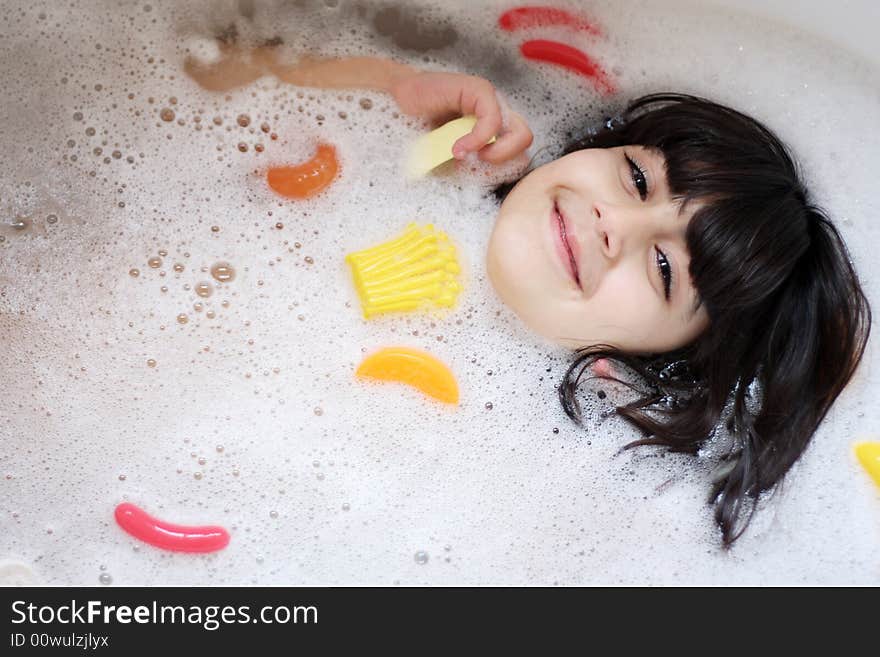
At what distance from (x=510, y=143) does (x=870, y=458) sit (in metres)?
0.62

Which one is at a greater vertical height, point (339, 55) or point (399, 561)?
point (339, 55)

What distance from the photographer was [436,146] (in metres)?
1.24

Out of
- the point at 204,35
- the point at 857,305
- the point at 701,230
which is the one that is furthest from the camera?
the point at 204,35

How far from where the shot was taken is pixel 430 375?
125cm

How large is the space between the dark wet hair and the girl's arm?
0.08 m

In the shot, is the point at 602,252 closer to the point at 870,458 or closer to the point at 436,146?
the point at 436,146

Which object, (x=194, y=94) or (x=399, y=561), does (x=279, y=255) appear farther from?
(x=399, y=561)

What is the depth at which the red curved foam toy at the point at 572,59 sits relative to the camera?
1327 millimetres

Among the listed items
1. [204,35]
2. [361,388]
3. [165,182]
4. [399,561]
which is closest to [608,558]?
[399,561]

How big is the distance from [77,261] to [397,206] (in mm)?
419

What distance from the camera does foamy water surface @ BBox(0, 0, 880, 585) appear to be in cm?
120

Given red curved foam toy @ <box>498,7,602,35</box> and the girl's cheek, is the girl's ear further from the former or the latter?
red curved foam toy @ <box>498,7,602,35</box>

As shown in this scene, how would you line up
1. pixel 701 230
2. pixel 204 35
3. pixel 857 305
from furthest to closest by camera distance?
pixel 204 35
pixel 857 305
pixel 701 230

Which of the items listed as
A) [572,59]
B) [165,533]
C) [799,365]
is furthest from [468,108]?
[165,533]
